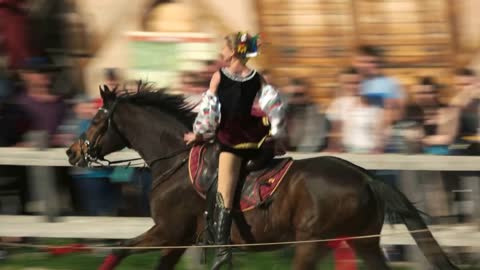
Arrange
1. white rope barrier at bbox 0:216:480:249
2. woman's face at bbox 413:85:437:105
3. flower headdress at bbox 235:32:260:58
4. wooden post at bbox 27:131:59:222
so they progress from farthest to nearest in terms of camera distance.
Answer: woman's face at bbox 413:85:437:105
wooden post at bbox 27:131:59:222
white rope barrier at bbox 0:216:480:249
flower headdress at bbox 235:32:260:58

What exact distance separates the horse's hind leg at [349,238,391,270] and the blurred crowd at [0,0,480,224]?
5.38 ft

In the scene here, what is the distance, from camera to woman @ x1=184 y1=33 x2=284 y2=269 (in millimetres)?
8914

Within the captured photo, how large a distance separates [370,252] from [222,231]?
1.09 meters

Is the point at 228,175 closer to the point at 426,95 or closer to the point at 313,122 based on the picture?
the point at 313,122

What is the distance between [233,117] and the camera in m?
8.99

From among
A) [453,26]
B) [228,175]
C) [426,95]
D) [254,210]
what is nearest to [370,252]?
[254,210]

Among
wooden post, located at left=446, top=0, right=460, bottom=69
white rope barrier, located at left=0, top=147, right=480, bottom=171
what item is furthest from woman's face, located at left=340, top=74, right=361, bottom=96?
wooden post, located at left=446, top=0, right=460, bottom=69

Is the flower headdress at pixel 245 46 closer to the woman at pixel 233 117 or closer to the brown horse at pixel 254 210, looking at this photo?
the woman at pixel 233 117

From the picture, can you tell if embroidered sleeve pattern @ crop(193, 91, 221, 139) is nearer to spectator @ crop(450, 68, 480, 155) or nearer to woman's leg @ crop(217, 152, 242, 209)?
woman's leg @ crop(217, 152, 242, 209)

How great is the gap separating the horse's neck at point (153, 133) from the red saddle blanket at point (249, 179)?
24cm

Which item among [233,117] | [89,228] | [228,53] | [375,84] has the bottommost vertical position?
[89,228]

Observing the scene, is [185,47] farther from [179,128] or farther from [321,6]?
[179,128]

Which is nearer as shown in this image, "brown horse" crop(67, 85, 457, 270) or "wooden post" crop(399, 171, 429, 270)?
"brown horse" crop(67, 85, 457, 270)

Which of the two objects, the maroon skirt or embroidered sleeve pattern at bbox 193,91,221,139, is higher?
embroidered sleeve pattern at bbox 193,91,221,139
